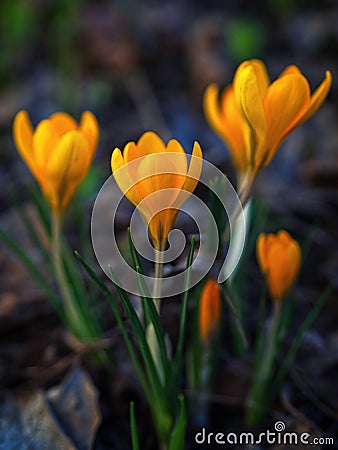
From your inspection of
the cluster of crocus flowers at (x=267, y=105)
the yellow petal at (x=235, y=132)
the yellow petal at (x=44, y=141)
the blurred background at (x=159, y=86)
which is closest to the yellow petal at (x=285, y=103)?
the cluster of crocus flowers at (x=267, y=105)

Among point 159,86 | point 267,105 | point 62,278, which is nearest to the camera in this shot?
point 267,105

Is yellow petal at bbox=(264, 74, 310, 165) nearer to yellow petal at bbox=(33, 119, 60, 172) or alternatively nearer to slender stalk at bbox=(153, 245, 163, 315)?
slender stalk at bbox=(153, 245, 163, 315)

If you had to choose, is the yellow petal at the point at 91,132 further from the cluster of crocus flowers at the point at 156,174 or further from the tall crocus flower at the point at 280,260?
the tall crocus flower at the point at 280,260

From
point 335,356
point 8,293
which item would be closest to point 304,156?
point 335,356

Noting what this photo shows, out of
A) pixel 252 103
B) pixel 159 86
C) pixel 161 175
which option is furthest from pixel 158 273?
pixel 159 86

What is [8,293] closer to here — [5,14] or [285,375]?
[285,375]

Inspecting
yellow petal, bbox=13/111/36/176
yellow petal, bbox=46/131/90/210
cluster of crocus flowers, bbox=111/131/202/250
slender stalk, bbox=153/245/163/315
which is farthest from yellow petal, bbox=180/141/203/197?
yellow petal, bbox=13/111/36/176

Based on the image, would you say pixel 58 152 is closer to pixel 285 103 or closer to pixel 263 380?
pixel 285 103
